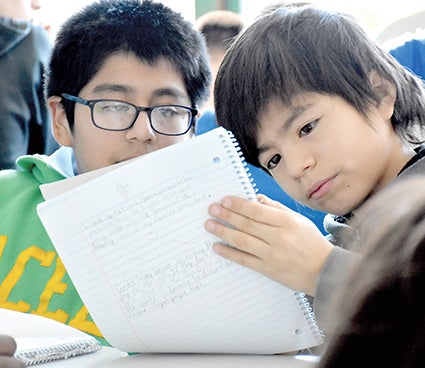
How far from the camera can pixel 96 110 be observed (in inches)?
54.3

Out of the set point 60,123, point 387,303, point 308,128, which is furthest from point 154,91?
point 387,303

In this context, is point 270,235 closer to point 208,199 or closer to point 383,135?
point 208,199

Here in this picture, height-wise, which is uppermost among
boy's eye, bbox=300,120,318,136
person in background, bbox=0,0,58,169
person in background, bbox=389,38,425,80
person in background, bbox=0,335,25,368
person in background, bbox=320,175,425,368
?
person in background, bbox=320,175,425,368

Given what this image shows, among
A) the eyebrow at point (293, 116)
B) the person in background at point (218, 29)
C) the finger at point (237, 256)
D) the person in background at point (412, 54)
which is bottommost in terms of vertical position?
the person in background at point (218, 29)

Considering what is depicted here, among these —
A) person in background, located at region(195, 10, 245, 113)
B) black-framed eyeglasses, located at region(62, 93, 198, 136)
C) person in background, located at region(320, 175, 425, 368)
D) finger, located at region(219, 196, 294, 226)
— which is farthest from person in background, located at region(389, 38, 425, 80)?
person in background, located at region(320, 175, 425, 368)

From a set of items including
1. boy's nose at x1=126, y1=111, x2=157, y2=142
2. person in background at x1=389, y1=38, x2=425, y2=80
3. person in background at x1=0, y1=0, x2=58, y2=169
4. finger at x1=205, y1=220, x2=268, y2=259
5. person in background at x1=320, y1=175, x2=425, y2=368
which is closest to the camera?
person in background at x1=320, y1=175, x2=425, y2=368

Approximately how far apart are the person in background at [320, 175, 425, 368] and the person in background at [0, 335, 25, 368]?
0.50 meters

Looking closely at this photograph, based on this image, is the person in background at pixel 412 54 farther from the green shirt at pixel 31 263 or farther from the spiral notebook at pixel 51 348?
the spiral notebook at pixel 51 348

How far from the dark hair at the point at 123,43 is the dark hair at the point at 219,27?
135 cm

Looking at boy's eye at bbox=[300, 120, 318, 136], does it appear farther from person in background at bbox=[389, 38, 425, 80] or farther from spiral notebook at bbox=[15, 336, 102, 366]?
person in background at bbox=[389, 38, 425, 80]

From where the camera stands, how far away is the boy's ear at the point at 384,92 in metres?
1.16

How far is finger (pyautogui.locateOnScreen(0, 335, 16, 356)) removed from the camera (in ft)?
2.29

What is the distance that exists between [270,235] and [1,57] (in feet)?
4.26

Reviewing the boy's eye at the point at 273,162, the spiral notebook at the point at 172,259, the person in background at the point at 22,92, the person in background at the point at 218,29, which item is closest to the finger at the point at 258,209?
the spiral notebook at the point at 172,259
